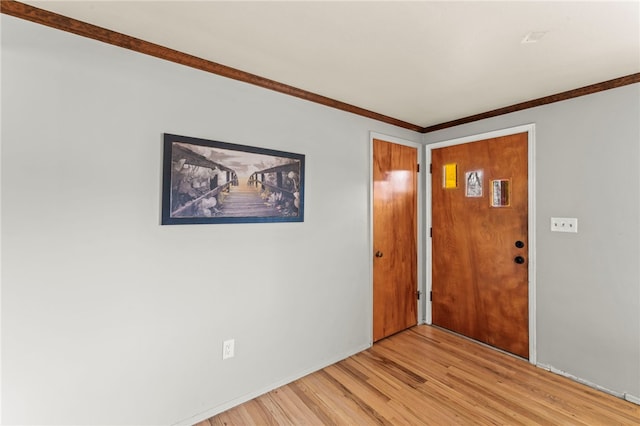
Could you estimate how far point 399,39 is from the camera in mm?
1632

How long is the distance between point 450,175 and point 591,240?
131 cm

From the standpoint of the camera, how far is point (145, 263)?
1.72m

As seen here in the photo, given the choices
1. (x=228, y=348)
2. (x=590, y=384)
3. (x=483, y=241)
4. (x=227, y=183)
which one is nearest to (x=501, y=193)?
(x=483, y=241)

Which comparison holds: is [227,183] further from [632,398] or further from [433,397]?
[632,398]

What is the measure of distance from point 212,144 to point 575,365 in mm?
3248

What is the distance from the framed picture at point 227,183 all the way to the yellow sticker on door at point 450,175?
5.80ft

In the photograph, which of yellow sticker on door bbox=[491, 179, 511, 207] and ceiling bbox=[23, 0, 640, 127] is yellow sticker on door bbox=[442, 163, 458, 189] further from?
ceiling bbox=[23, 0, 640, 127]

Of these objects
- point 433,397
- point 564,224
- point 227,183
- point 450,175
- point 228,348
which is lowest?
point 433,397

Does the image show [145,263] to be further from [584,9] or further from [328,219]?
[584,9]

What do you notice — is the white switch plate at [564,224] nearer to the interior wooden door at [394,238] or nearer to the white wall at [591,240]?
the white wall at [591,240]

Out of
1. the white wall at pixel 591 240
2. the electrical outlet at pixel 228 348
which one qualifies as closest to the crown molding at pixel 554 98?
the white wall at pixel 591 240

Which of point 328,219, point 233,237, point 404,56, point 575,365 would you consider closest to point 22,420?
point 233,237

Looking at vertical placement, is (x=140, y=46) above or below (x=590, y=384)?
above

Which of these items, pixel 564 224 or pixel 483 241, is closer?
pixel 564 224
